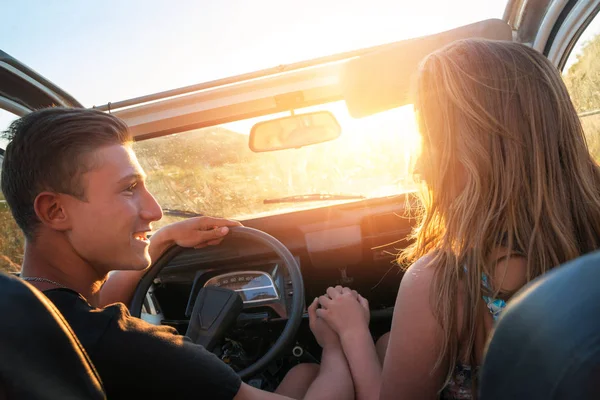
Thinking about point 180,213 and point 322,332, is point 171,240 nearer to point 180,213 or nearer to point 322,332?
point 180,213

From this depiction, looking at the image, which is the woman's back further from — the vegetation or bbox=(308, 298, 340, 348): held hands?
the vegetation

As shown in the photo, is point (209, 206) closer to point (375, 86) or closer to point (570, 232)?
point (375, 86)

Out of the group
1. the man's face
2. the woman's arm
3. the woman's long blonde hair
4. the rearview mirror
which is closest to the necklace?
the man's face

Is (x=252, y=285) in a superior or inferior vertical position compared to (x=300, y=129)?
inferior

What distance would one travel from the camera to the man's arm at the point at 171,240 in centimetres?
245

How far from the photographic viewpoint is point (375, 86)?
Answer: 2.34 m

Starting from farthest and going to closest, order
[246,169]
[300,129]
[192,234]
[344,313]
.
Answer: [246,169] < [300,129] < [192,234] < [344,313]

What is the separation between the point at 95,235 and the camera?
5.77 feet

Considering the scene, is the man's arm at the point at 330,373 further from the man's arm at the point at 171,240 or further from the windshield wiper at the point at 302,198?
the windshield wiper at the point at 302,198

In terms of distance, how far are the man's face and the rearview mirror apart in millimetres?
1107

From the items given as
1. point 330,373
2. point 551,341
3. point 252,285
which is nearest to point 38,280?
point 330,373

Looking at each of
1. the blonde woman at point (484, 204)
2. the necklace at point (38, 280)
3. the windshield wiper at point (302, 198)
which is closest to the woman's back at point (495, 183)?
the blonde woman at point (484, 204)

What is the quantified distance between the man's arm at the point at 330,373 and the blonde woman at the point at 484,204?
34 cm

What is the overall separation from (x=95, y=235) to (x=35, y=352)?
108cm
